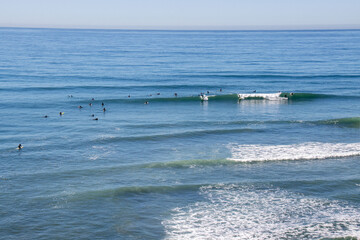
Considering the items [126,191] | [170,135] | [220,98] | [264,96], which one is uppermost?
[264,96]

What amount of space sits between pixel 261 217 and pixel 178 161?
8.43 m

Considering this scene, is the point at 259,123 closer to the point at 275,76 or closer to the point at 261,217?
the point at 261,217

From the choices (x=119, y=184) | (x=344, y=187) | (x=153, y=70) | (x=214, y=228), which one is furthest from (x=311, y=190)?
(x=153, y=70)

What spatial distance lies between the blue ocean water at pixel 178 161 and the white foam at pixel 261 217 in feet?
0.27

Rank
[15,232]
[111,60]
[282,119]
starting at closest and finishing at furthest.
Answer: [15,232] → [282,119] → [111,60]

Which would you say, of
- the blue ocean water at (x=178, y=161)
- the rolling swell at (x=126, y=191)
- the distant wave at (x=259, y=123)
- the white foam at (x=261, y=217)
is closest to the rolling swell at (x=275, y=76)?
the blue ocean water at (x=178, y=161)

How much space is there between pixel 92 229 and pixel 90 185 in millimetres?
4965

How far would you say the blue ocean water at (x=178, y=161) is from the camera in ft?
61.2

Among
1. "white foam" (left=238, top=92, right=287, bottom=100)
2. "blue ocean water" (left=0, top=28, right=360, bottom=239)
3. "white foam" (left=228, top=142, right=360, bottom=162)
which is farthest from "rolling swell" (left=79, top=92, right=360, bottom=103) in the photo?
"white foam" (left=228, top=142, right=360, bottom=162)

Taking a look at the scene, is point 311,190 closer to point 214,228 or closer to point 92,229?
point 214,228

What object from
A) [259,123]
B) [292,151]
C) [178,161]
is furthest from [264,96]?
[178,161]

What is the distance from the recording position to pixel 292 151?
92.9 feet

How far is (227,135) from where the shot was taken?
32.6 meters

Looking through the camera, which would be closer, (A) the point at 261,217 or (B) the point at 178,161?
(A) the point at 261,217
